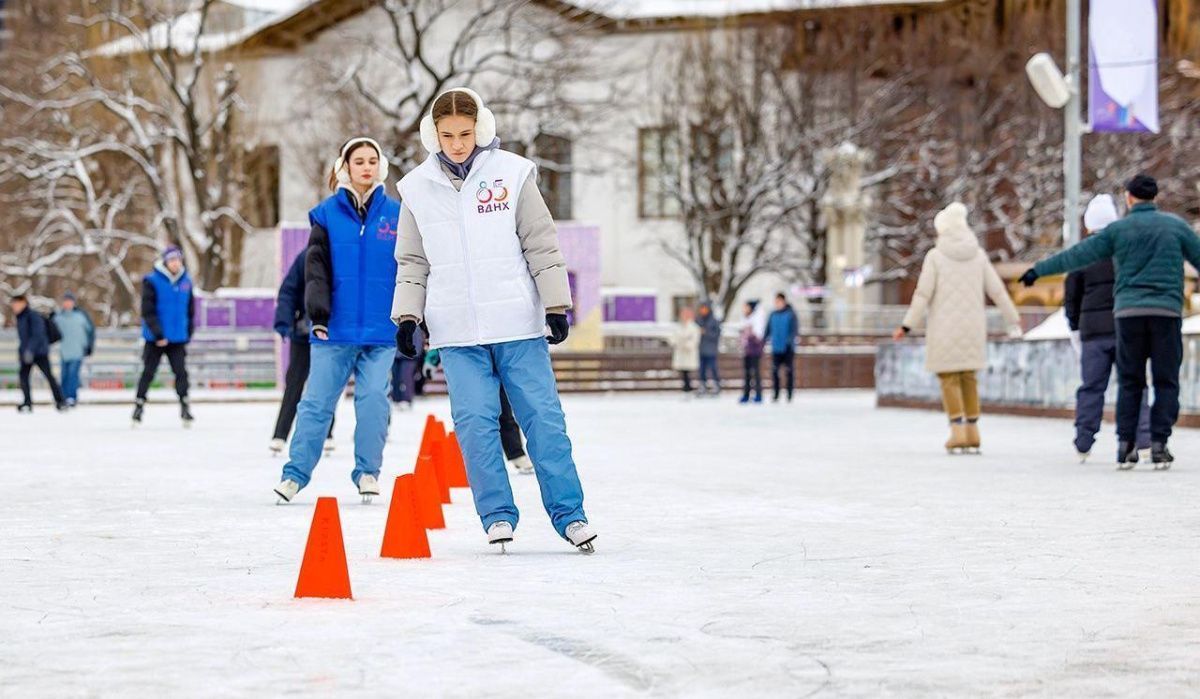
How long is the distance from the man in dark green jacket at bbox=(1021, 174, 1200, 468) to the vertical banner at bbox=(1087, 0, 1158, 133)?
7.01 m

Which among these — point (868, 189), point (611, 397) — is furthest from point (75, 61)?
point (868, 189)

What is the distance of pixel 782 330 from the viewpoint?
105 ft

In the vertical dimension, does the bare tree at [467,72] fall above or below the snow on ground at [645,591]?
above

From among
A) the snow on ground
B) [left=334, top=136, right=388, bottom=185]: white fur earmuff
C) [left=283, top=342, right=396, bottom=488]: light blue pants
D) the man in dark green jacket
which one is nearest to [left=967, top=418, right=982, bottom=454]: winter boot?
the snow on ground

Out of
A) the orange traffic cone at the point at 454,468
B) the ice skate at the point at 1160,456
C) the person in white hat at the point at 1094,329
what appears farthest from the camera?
the person in white hat at the point at 1094,329

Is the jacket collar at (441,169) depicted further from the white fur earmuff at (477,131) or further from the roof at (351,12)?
the roof at (351,12)

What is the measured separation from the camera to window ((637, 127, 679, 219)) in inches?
1951

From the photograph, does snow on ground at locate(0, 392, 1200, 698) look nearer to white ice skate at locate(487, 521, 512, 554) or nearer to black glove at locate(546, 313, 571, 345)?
white ice skate at locate(487, 521, 512, 554)

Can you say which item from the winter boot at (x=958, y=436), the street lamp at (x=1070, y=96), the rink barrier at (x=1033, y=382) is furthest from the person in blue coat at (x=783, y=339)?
the winter boot at (x=958, y=436)

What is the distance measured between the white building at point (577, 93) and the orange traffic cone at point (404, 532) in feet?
121

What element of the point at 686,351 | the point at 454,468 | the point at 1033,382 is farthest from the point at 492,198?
the point at 686,351

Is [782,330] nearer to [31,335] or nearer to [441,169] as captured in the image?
[31,335]

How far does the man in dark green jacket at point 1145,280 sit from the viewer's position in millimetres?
12523

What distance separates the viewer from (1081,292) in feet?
46.2
